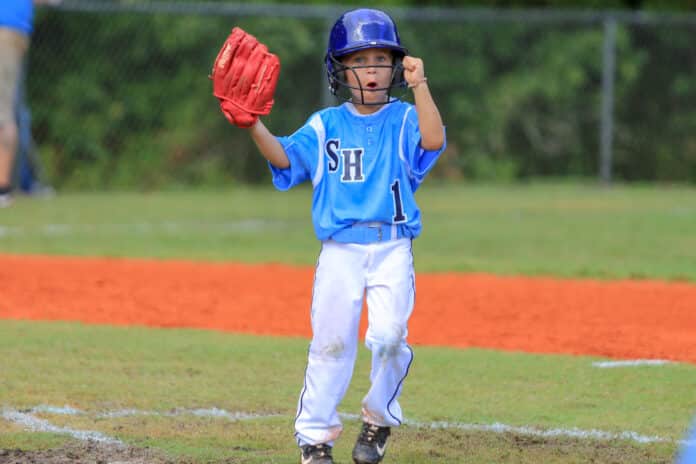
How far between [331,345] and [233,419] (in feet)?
3.04

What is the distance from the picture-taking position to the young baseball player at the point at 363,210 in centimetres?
443

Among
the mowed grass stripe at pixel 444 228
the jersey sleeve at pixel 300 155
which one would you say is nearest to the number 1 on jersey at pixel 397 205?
the jersey sleeve at pixel 300 155

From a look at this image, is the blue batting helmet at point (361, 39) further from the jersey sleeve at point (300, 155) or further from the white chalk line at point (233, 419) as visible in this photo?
the white chalk line at point (233, 419)

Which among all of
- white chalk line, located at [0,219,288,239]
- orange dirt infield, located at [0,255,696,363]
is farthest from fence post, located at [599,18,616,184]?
orange dirt infield, located at [0,255,696,363]

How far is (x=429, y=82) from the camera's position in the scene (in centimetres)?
1856

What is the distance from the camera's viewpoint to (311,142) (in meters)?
4.57

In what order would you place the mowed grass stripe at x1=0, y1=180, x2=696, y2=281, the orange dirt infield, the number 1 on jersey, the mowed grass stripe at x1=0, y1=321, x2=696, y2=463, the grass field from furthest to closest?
the mowed grass stripe at x1=0, y1=180, x2=696, y2=281 → the orange dirt infield → the mowed grass stripe at x1=0, y1=321, x2=696, y2=463 → the grass field → the number 1 on jersey

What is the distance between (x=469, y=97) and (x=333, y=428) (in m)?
15.1

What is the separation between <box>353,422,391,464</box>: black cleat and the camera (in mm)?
4449

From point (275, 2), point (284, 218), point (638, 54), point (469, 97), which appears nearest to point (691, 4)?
point (638, 54)

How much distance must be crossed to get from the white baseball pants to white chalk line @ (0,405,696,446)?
2.34 ft

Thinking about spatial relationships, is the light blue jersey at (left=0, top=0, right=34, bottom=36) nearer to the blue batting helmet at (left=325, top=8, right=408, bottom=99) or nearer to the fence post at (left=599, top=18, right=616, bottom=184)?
the blue batting helmet at (left=325, top=8, right=408, bottom=99)

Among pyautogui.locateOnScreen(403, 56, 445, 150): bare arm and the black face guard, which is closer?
pyautogui.locateOnScreen(403, 56, 445, 150): bare arm

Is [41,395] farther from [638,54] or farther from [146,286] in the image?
[638,54]
